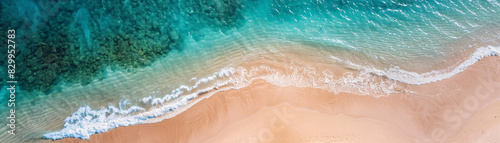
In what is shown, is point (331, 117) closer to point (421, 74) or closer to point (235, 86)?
point (235, 86)

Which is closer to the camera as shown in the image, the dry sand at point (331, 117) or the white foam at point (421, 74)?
the dry sand at point (331, 117)

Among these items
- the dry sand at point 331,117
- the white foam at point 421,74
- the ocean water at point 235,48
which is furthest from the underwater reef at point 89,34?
the white foam at point 421,74

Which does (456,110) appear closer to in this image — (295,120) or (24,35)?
(295,120)

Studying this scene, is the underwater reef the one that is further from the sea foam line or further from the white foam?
the white foam

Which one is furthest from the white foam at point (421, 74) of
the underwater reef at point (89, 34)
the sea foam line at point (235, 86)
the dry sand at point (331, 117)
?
the underwater reef at point (89, 34)

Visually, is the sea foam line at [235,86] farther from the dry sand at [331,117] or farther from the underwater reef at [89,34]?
the underwater reef at [89,34]

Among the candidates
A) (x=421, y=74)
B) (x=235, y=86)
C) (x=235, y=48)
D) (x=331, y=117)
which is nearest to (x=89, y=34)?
(x=235, y=48)

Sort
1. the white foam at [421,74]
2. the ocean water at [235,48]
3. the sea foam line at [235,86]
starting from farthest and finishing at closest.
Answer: the white foam at [421,74]
the ocean water at [235,48]
the sea foam line at [235,86]

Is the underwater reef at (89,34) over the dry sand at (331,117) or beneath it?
over

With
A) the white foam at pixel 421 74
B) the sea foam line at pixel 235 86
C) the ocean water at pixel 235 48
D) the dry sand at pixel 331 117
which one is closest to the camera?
the dry sand at pixel 331 117
